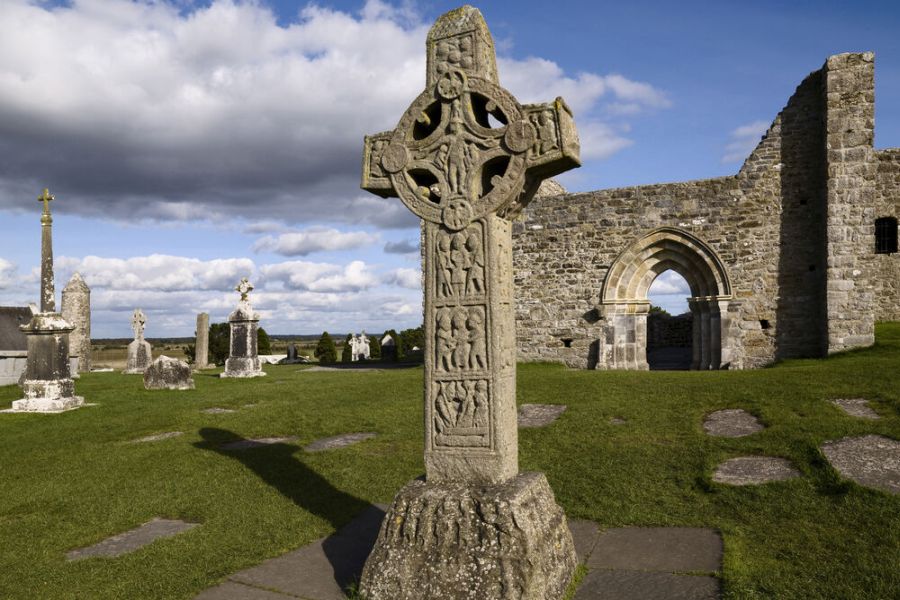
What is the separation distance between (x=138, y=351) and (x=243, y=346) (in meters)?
5.30

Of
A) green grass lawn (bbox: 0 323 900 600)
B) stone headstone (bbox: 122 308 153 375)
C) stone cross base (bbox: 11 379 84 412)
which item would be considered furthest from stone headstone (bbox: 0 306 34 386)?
green grass lawn (bbox: 0 323 900 600)

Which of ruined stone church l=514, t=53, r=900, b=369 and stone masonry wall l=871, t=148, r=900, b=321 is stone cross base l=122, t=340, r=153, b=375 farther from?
stone masonry wall l=871, t=148, r=900, b=321

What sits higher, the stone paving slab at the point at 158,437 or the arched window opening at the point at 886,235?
the arched window opening at the point at 886,235

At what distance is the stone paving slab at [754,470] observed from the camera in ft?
17.9

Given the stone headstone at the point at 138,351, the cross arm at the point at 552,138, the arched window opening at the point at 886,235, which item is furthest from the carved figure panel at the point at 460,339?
the stone headstone at the point at 138,351

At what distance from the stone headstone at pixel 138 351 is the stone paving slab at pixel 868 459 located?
1902cm

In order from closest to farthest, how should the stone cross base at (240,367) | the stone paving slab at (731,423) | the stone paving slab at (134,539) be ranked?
the stone paving slab at (134,539)
the stone paving slab at (731,423)
the stone cross base at (240,367)

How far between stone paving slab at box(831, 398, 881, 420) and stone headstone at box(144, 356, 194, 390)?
38.6ft

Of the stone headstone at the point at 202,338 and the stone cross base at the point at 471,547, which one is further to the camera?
the stone headstone at the point at 202,338

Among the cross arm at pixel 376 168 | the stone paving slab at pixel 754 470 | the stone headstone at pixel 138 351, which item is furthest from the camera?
the stone headstone at pixel 138 351

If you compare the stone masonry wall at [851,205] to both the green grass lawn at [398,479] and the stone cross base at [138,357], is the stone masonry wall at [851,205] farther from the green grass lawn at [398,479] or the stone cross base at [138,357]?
the stone cross base at [138,357]

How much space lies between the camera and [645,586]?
3607 mm

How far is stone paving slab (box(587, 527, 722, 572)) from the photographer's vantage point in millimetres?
3900

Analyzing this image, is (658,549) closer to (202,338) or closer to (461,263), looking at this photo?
(461,263)
